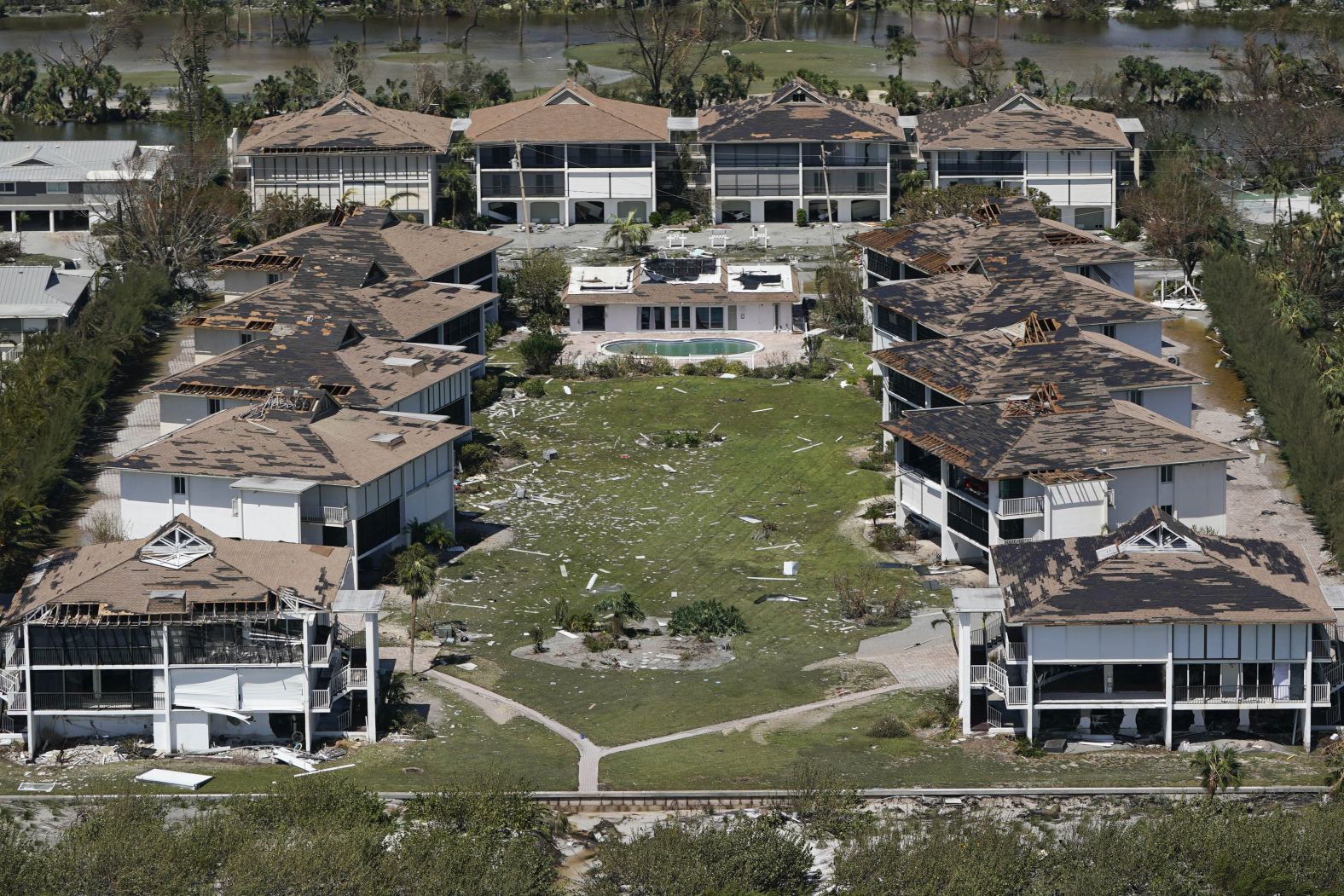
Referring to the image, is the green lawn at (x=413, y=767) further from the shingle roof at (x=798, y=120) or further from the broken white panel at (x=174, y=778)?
the shingle roof at (x=798, y=120)

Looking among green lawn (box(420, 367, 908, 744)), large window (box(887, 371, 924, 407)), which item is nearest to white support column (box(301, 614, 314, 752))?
green lawn (box(420, 367, 908, 744))

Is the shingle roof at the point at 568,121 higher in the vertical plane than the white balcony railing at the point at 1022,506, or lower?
higher

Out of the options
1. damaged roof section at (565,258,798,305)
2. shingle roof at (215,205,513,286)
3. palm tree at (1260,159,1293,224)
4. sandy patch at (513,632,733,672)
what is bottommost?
sandy patch at (513,632,733,672)

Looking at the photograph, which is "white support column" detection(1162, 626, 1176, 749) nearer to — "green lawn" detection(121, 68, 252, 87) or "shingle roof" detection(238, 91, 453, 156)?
"shingle roof" detection(238, 91, 453, 156)

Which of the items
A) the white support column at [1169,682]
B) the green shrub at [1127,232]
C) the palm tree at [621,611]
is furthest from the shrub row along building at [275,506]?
the green shrub at [1127,232]

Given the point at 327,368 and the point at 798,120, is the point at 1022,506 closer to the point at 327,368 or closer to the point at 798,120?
the point at 327,368
